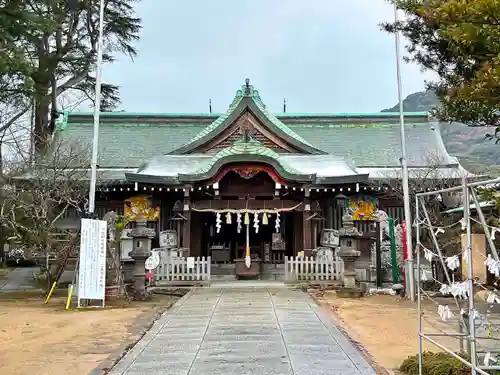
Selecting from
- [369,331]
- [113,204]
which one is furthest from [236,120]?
[369,331]

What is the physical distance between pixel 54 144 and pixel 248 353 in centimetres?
1708

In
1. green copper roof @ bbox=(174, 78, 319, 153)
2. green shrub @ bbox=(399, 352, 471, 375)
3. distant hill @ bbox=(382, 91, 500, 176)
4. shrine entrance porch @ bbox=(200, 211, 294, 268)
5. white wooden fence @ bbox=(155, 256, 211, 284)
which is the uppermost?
distant hill @ bbox=(382, 91, 500, 176)

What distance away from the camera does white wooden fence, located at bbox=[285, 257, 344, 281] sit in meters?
16.2

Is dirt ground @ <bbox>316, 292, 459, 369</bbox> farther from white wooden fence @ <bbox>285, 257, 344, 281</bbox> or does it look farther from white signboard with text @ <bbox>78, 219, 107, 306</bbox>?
white signboard with text @ <bbox>78, 219, 107, 306</bbox>

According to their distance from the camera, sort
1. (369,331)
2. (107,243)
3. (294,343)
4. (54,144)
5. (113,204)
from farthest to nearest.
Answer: (54,144), (113,204), (107,243), (369,331), (294,343)

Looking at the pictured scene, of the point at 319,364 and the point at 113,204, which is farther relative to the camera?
the point at 113,204

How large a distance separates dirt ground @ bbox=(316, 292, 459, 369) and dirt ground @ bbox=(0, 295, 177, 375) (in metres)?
3.79

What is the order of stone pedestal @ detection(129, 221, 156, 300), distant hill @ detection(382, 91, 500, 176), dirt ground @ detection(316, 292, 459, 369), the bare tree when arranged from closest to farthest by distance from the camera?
dirt ground @ detection(316, 292, 459, 369), stone pedestal @ detection(129, 221, 156, 300), the bare tree, distant hill @ detection(382, 91, 500, 176)

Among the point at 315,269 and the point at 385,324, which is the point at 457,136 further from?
the point at 385,324

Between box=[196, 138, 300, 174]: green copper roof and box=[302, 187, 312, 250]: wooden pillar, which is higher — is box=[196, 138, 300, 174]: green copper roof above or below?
above

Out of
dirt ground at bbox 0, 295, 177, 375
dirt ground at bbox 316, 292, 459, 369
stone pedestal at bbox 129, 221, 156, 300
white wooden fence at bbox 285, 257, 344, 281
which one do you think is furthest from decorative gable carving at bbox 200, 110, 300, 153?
dirt ground at bbox 0, 295, 177, 375

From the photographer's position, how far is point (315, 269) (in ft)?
53.2

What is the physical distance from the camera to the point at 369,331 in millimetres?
9094

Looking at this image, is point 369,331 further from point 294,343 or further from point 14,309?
point 14,309
